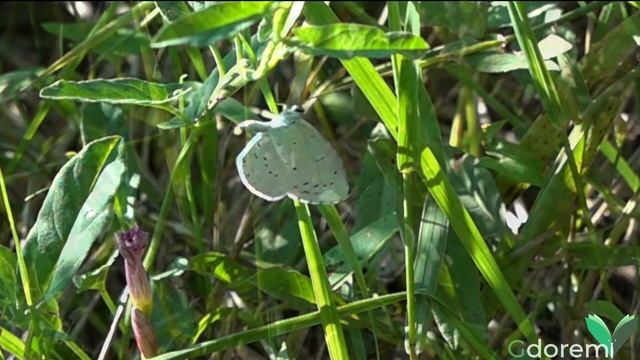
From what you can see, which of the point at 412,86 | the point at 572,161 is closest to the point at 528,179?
the point at 572,161

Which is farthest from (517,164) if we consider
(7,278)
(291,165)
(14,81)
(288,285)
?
(14,81)

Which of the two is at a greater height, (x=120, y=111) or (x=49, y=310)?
(x=120, y=111)

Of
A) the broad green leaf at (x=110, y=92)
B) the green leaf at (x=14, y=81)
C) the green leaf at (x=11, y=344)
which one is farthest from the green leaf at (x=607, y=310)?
the green leaf at (x=14, y=81)

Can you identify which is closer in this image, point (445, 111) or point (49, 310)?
point (49, 310)

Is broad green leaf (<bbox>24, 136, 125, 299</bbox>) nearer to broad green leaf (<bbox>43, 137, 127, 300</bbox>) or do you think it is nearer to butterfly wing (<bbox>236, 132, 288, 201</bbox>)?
broad green leaf (<bbox>43, 137, 127, 300</bbox>)

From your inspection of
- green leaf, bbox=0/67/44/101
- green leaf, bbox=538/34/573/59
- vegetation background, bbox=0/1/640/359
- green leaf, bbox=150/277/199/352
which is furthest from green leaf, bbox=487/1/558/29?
green leaf, bbox=0/67/44/101

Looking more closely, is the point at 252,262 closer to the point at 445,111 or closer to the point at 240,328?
the point at 240,328

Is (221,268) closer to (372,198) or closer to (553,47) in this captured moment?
(372,198)
